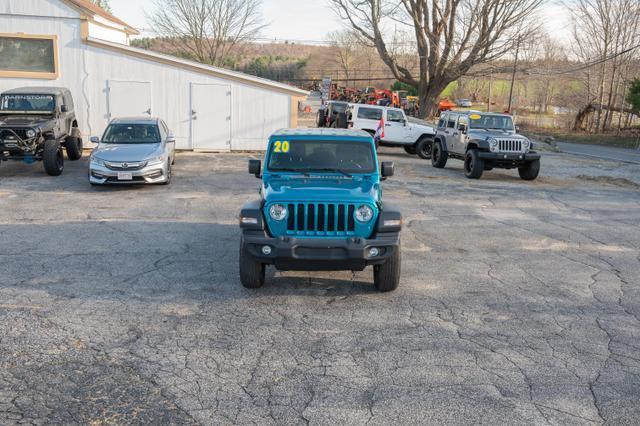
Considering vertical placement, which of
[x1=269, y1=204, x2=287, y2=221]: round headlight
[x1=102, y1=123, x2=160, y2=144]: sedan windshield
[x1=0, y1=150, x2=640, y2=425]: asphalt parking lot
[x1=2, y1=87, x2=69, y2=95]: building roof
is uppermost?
[x1=2, y1=87, x2=69, y2=95]: building roof

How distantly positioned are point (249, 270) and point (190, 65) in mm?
15486

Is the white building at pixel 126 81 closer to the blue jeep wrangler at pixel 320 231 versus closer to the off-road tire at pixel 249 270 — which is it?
the blue jeep wrangler at pixel 320 231

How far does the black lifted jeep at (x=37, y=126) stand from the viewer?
14664mm

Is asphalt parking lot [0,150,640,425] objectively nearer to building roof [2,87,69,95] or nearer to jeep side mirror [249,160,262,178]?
jeep side mirror [249,160,262,178]

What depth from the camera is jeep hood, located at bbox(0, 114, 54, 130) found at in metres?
14.8

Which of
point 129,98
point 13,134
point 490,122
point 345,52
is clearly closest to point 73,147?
point 13,134

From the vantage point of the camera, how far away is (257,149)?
869 inches

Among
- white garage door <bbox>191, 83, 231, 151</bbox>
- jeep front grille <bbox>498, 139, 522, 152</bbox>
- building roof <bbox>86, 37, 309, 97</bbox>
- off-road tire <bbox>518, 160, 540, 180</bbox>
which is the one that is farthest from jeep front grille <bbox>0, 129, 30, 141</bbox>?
off-road tire <bbox>518, 160, 540, 180</bbox>

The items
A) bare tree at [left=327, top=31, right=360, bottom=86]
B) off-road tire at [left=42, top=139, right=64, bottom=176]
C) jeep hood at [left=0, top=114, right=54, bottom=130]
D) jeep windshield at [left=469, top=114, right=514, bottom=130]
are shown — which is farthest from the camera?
bare tree at [left=327, top=31, right=360, bottom=86]

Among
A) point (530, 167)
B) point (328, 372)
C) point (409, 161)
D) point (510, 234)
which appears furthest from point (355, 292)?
point (409, 161)

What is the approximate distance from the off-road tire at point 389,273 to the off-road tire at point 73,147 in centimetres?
1313

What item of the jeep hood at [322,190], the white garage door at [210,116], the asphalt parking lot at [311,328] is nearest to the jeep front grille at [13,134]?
the asphalt parking lot at [311,328]

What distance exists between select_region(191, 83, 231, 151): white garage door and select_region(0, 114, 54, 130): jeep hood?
20.0 ft

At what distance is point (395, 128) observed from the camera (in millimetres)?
22797
